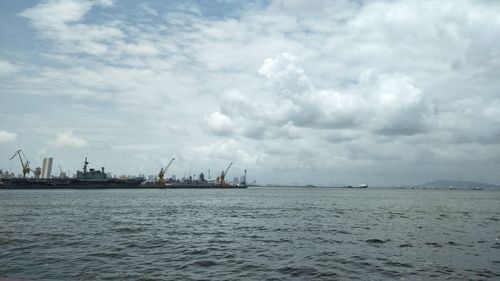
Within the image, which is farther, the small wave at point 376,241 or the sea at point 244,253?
Answer: the small wave at point 376,241

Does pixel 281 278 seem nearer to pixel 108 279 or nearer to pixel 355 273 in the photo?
pixel 355 273

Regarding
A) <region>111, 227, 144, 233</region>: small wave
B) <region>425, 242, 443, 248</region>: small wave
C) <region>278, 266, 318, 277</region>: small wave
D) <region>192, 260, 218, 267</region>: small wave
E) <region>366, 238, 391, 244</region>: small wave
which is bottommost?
<region>425, 242, 443, 248</region>: small wave

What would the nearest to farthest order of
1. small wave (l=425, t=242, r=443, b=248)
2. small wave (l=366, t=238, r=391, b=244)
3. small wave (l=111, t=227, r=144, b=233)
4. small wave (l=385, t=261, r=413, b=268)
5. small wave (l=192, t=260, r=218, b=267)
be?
1. small wave (l=192, t=260, r=218, b=267)
2. small wave (l=385, t=261, r=413, b=268)
3. small wave (l=425, t=242, r=443, b=248)
4. small wave (l=366, t=238, r=391, b=244)
5. small wave (l=111, t=227, r=144, b=233)

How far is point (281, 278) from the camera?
68.7 ft

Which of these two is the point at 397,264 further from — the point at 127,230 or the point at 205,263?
the point at 127,230

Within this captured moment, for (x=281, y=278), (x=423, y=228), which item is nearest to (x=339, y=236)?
(x=423, y=228)

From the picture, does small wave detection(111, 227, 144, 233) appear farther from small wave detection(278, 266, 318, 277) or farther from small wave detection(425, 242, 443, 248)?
small wave detection(425, 242, 443, 248)

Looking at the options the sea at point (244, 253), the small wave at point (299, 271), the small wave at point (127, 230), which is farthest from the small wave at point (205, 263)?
the small wave at point (127, 230)

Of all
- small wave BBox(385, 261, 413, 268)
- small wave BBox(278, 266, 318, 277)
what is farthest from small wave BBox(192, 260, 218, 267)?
small wave BBox(385, 261, 413, 268)

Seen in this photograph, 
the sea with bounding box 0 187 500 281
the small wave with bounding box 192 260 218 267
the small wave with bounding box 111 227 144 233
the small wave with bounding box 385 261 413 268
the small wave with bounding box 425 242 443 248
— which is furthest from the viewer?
the small wave with bounding box 111 227 144 233

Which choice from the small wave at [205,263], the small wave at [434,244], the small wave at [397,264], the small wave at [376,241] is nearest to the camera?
the small wave at [205,263]

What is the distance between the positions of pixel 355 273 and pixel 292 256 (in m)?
5.67

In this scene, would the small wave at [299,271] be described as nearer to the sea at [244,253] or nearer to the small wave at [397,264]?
the sea at [244,253]

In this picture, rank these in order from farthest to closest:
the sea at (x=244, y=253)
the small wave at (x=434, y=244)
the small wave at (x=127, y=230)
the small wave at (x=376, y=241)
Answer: the small wave at (x=127, y=230), the small wave at (x=376, y=241), the small wave at (x=434, y=244), the sea at (x=244, y=253)
